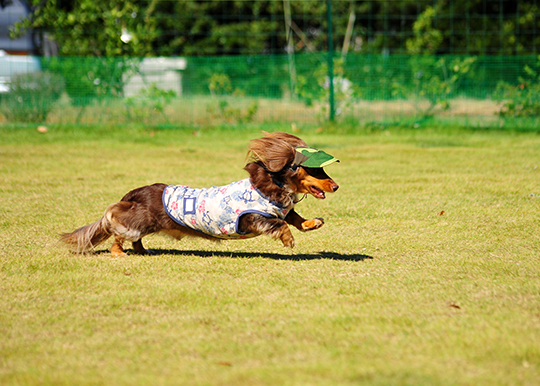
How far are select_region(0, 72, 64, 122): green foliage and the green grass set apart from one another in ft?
20.0

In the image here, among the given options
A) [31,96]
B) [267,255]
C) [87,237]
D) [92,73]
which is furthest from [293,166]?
[31,96]

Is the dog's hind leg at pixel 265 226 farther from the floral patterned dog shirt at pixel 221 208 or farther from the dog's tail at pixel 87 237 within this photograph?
the dog's tail at pixel 87 237

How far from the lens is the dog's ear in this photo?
176 inches

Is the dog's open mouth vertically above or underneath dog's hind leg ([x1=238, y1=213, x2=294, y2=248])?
above

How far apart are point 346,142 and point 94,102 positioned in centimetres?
589

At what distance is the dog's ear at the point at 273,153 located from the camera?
176 inches

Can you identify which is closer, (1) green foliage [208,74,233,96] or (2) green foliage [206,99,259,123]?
(1) green foliage [208,74,233,96]

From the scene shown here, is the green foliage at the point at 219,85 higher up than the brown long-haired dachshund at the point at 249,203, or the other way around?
the green foliage at the point at 219,85

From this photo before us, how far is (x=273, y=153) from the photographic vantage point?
14.8 feet

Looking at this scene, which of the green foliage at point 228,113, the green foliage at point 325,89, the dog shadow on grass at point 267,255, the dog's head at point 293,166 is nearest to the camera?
the dog's head at point 293,166

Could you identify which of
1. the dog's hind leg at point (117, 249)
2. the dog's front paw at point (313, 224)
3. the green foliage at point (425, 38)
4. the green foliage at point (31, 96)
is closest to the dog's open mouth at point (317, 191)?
the dog's front paw at point (313, 224)

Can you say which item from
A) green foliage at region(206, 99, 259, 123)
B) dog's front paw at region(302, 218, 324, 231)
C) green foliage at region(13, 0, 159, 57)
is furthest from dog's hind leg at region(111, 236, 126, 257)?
green foliage at region(13, 0, 159, 57)

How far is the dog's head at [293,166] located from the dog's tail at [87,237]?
1408mm

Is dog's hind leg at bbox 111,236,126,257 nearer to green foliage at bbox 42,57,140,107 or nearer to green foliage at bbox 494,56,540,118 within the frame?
green foliage at bbox 42,57,140,107
